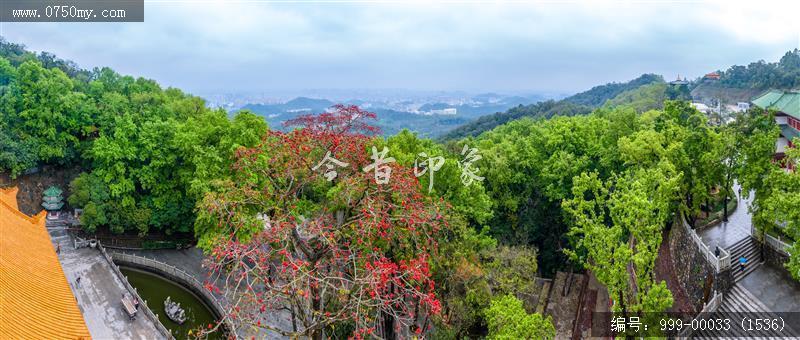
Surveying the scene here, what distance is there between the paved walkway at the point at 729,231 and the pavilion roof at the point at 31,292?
15.7m

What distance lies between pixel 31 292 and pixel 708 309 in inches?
580

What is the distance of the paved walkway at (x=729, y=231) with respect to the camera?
14.0 meters

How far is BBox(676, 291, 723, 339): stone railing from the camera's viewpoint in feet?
37.7

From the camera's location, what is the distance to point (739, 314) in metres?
11.5

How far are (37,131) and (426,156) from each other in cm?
1768

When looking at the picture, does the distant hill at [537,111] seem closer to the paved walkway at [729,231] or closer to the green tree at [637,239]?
the paved walkway at [729,231]

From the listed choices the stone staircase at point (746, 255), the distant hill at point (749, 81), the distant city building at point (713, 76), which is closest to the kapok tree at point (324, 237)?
the stone staircase at point (746, 255)

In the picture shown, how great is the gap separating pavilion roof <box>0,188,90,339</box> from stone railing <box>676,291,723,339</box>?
41.7 ft

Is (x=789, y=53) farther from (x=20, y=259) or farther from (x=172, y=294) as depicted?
(x=20, y=259)

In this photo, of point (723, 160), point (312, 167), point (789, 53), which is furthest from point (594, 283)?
point (789, 53)

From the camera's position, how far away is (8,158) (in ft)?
65.0

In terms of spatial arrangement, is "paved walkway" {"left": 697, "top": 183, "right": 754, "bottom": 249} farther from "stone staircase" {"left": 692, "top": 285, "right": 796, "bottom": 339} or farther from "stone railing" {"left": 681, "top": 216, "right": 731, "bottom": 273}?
"stone staircase" {"left": 692, "top": 285, "right": 796, "bottom": 339}

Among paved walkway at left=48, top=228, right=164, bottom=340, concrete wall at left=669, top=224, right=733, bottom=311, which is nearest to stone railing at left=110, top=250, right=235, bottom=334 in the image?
paved walkway at left=48, top=228, right=164, bottom=340

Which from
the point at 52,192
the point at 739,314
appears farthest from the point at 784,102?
A: the point at 52,192
